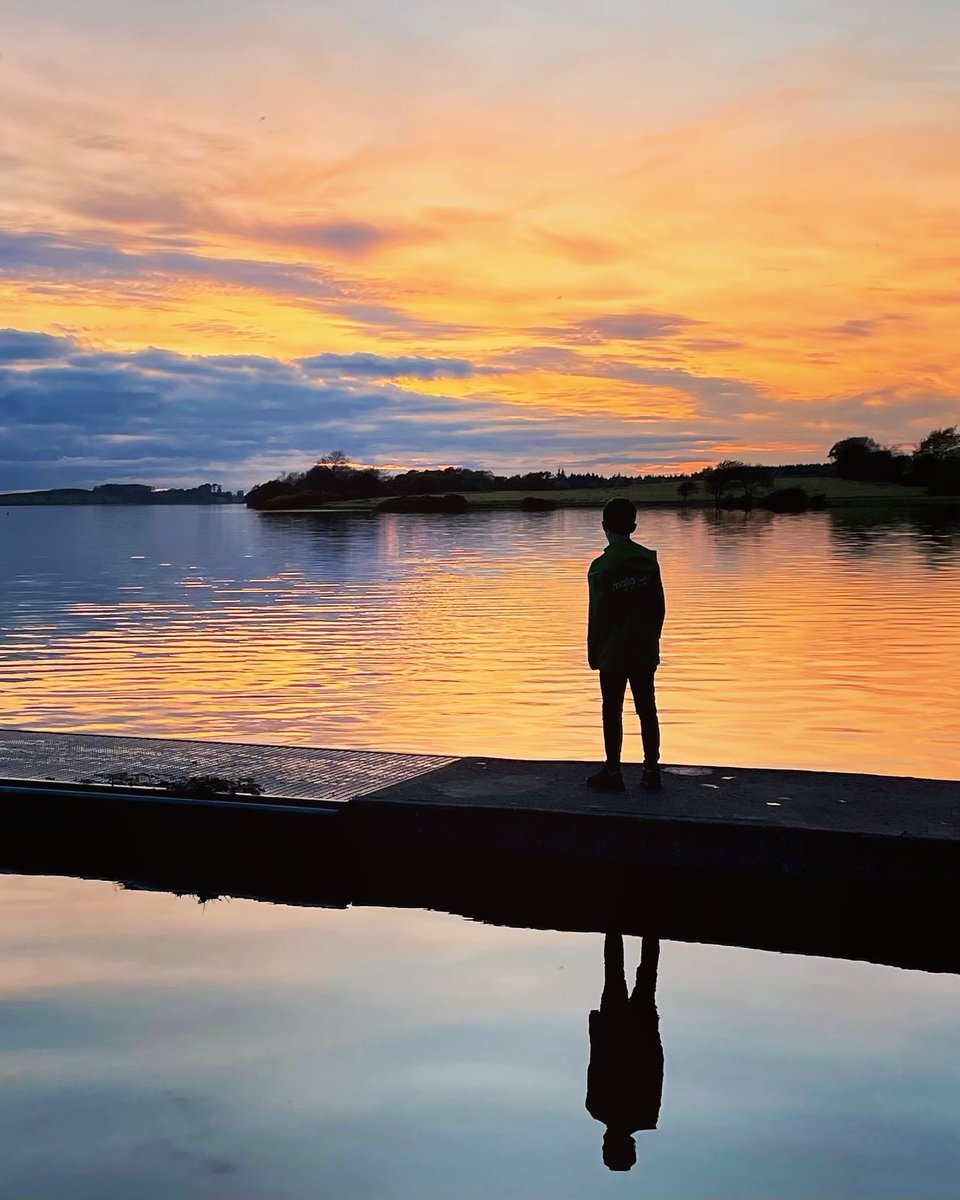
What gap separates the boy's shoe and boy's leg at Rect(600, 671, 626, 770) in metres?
0.04

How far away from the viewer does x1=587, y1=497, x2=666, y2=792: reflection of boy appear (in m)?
9.45

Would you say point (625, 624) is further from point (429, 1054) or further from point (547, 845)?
point (429, 1054)

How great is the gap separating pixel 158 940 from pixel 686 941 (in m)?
3.20

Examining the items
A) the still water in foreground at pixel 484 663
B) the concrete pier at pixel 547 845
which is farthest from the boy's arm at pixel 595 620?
the still water in foreground at pixel 484 663

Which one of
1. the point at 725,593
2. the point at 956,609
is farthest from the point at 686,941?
the point at 725,593

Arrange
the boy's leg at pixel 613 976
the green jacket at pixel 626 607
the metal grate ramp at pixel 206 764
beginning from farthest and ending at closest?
the metal grate ramp at pixel 206 764, the green jacket at pixel 626 607, the boy's leg at pixel 613 976

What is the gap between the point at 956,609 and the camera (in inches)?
1308

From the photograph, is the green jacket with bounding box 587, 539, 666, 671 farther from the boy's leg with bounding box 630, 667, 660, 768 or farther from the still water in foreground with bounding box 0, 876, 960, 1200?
the still water in foreground with bounding box 0, 876, 960, 1200

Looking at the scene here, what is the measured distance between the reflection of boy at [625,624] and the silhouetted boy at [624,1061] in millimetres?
1670

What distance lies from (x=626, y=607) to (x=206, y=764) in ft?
12.0

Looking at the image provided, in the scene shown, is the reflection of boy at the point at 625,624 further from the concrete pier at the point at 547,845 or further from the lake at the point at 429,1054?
the lake at the point at 429,1054

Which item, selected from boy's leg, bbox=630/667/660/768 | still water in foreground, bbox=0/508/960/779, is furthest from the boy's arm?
still water in foreground, bbox=0/508/960/779

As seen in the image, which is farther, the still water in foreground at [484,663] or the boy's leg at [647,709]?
the still water in foreground at [484,663]

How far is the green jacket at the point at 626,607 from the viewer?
9430 mm
